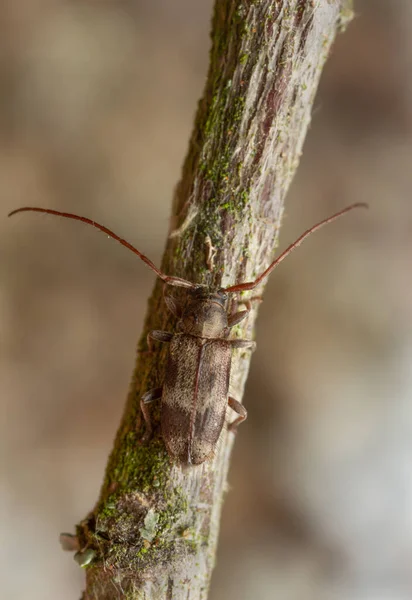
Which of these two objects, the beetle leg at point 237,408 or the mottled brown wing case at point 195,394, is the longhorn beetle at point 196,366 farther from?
the beetle leg at point 237,408

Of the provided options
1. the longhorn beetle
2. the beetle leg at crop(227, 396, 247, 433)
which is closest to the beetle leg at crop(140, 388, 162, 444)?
the longhorn beetle

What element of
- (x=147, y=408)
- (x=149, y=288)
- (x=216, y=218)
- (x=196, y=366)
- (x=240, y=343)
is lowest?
(x=147, y=408)

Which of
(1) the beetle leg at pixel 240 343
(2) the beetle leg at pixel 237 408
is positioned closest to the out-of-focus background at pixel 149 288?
(2) the beetle leg at pixel 237 408

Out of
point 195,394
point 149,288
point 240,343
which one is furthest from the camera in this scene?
point 149,288

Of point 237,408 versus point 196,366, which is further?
point 237,408

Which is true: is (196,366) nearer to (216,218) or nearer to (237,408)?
(237,408)

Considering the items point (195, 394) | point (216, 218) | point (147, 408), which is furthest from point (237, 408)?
point (216, 218)

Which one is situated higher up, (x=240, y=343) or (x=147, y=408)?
(x=240, y=343)

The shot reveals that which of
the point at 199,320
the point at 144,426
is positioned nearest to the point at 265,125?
the point at 199,320
